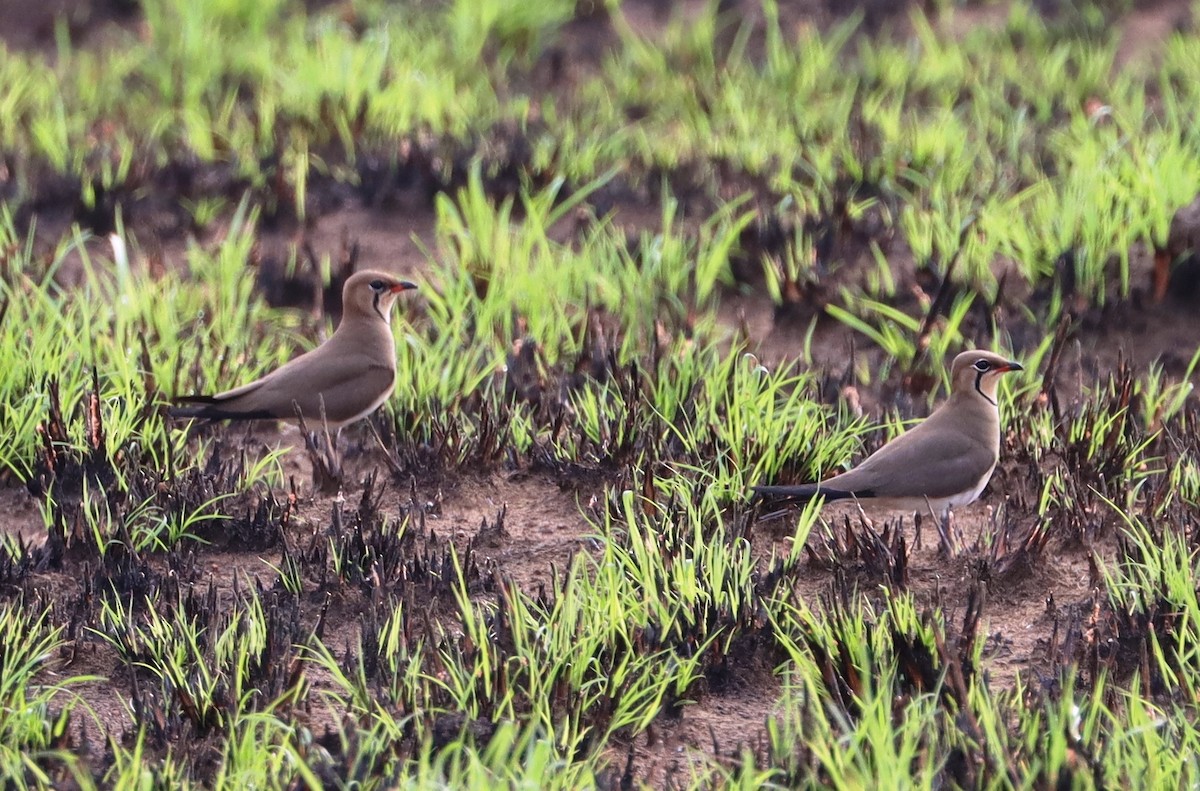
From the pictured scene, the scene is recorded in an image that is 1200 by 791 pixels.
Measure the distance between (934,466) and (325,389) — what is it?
6.05 feet

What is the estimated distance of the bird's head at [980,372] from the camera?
4766 mm

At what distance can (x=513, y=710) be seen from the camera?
146 inches

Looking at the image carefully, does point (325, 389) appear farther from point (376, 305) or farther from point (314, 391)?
point (376, 305)

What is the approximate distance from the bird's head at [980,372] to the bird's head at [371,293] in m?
1.82

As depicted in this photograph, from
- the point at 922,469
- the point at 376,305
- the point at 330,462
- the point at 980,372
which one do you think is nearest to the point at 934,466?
the point at 922,469

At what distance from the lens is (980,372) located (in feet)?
15.8

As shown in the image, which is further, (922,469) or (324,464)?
(324,464)

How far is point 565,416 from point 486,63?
14.0ft

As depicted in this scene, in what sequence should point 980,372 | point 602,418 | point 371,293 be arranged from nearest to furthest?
point 980,372
point 602,418
point 371,293

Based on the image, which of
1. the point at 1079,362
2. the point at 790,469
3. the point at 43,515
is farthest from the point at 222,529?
the point at 1079,362

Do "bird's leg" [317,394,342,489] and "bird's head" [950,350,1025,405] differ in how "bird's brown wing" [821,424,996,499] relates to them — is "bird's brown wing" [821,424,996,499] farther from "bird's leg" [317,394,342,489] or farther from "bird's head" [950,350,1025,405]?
"bird's leg" [317,394,342,489]

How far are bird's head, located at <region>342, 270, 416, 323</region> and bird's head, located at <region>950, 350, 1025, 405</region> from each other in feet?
5.96

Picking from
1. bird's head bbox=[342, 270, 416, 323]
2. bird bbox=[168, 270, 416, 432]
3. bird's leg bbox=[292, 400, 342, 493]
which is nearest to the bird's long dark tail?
bird bbox=[168, 270, 416, 432]

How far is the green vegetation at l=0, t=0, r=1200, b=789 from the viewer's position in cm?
363
